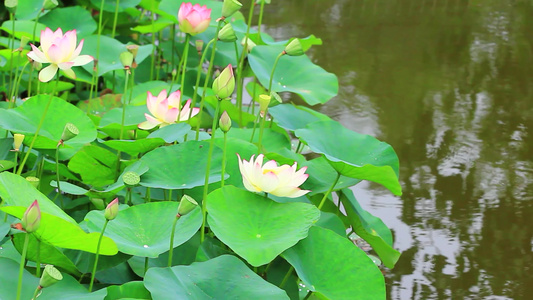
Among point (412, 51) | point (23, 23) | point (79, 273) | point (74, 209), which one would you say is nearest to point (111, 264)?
point (79, 273)

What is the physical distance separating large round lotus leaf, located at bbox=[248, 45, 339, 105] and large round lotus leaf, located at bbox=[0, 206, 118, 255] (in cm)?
72

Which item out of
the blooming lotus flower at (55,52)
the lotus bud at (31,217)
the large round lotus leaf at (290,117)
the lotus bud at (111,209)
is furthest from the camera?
the large round lotus leaf at (290,117)

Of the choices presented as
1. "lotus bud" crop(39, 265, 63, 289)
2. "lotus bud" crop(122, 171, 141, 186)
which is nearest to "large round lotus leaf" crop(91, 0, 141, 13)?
"lotus bud" crop(122, 171, 141, 186)

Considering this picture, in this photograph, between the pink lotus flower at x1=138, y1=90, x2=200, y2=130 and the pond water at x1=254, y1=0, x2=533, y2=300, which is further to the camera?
the pond water at x1=254, y1=0, x2=533, y2=300

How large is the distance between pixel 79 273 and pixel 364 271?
0.42 m

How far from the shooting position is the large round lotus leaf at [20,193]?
92 centimetres

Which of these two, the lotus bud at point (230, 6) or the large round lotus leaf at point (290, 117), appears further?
the large round lotus leaf at point (290, 117)

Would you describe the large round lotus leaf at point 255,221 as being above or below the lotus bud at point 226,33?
below

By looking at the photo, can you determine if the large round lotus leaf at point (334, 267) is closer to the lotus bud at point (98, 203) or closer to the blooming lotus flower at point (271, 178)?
the blooming lotus flower at point (271, 178)

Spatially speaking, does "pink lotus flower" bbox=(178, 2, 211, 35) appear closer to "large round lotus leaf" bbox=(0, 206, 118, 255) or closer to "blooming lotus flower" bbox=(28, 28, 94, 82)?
"blooming lotus flower" bbox=(28, 28, 94, 82)

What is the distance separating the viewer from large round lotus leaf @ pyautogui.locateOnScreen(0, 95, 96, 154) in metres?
1.18

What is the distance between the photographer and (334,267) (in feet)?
3.34

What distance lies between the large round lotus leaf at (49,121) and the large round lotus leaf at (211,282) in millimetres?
376

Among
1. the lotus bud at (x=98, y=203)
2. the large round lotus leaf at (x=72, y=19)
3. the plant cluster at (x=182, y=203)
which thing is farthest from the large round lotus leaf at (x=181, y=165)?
the large round lotus leaf at (x=72, y=19)
